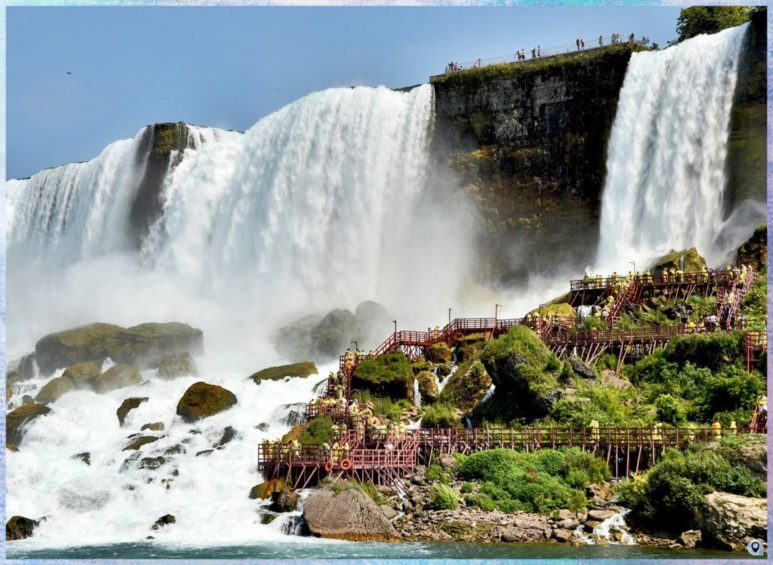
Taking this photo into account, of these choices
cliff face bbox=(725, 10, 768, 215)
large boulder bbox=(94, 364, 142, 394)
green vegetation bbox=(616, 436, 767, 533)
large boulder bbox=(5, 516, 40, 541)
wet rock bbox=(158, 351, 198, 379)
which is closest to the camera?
green vegetation bbox=(616, 436, 767, 533)

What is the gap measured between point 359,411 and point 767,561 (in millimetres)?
14081

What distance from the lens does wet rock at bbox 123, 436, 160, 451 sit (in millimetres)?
33125

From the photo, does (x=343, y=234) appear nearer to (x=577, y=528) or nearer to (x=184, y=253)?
(x=184, y=253)

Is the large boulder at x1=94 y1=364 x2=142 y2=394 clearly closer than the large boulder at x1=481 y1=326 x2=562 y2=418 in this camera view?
No

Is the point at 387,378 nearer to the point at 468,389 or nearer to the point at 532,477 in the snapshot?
the point at 468,389

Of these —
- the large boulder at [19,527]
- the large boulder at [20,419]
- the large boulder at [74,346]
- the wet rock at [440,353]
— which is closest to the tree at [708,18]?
the wet rock at [440,353]

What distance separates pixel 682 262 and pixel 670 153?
565cm

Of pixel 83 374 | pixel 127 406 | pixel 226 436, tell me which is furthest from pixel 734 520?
pixel 83 374

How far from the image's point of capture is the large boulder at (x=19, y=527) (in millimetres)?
26953

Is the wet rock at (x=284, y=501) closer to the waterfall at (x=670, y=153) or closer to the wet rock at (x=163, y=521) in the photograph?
the wet rock at (x=163, y=521)

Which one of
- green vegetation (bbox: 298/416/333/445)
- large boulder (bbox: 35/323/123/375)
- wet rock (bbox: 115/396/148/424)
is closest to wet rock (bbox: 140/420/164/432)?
wet rock (bbox: 115/396/148/424)

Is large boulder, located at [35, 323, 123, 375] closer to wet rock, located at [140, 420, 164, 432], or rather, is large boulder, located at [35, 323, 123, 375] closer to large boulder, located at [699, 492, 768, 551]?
wet rock, located at [140, 420, 164, 432]

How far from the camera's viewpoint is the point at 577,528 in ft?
79.4

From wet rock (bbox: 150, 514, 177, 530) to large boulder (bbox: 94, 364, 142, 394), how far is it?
50.1ft
